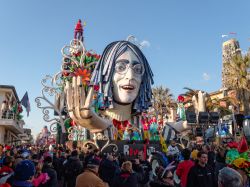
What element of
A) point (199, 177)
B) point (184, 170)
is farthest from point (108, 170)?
point (199, 177)

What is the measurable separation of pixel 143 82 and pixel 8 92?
27256mm

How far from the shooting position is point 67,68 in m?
25.7

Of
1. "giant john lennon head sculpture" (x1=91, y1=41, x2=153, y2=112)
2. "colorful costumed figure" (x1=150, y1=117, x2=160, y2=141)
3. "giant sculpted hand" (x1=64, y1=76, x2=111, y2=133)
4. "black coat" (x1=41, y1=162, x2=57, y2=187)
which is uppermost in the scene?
"giant john lennon head sculpture" (x1=91, y1=41, x2=153, y2=112)

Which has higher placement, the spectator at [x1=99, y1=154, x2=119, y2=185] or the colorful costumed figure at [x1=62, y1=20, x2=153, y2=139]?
the colorful costumed figure at [x1=62, y1=20, x2=153, y2=139]

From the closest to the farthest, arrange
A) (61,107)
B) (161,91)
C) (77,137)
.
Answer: (77,137) < (61,107) < (161,91)

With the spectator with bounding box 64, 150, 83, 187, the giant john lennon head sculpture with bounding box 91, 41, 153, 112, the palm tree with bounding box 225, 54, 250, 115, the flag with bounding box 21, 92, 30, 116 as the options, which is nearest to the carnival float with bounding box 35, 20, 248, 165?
the giant john lennon head sculpture with bounding box 91, 41, 153, 112

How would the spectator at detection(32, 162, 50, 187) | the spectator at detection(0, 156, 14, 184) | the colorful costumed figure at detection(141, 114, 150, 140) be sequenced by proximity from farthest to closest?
the colorful costumed figure at detection(141, 114, 150, 140) < the spectator at detection(32, 162, 50, 187) < the spectator at detection(0, 156, 14, 184)

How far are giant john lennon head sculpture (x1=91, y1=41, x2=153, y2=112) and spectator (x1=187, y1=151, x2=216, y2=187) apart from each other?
34.6 feet

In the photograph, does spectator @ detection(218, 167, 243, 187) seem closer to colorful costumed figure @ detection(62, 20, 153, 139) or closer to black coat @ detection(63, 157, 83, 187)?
black coat @ detection(63, 157, 83, 187)

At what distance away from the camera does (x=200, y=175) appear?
5.38m

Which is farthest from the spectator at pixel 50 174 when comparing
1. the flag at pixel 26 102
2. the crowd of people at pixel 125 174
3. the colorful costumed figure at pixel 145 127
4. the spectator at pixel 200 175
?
the flag at pixel 26 102

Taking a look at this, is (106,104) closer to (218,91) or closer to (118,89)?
(118,89)

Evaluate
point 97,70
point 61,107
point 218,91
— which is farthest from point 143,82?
point 218,91

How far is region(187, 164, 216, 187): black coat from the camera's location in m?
5.36
